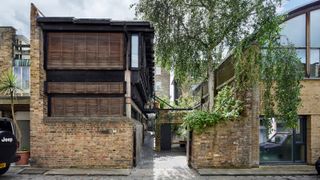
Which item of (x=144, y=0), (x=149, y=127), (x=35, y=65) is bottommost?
(x=149, y=127)

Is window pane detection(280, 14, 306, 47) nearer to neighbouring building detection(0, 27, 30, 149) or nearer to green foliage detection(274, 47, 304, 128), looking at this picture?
green foliage detection(274, 47, 304, 128)

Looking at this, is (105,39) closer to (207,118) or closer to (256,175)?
(207,118)

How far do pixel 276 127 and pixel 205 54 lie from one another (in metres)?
4.20

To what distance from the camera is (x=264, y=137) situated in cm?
1399

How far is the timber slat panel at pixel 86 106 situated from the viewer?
527 inches

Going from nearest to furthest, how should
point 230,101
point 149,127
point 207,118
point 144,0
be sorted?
point 207,118 < point 230,101 < point 144,0 < point 149,127

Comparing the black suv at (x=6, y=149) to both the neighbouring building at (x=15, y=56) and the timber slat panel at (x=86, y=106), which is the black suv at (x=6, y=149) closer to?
the timber slat panel at (x=86, y=106)

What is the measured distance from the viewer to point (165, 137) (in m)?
23.4

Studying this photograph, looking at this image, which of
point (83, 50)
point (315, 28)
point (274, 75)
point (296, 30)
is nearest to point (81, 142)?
point (83, 50)

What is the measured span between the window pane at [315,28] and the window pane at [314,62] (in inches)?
11.2

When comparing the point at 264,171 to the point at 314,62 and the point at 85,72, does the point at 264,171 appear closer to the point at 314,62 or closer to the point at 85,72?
the point at 314,62

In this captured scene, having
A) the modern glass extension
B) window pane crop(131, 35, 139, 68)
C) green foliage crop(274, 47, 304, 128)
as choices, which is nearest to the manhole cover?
window pane crop(131, 35, 139, 68)

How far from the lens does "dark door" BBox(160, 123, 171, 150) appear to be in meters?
23.3

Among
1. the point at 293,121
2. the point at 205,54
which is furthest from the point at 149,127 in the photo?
the point at 293,121
